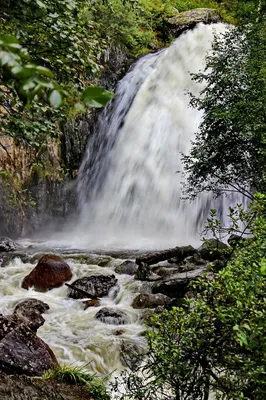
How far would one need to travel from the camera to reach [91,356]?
218 inches

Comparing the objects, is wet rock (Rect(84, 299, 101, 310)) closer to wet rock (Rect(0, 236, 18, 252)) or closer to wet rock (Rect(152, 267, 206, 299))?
wet rock (Rect(152, 267, 206, 299))

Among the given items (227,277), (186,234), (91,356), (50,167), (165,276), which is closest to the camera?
(227,277)

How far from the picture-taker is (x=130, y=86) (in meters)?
18.2

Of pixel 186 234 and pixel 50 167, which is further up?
pixel 50 167

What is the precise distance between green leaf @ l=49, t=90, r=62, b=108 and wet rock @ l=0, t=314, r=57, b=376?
4.34 meters

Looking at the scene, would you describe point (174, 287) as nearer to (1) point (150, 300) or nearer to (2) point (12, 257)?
(1) point (150, 300)

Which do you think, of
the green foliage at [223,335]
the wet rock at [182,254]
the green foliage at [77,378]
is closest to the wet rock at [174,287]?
the wet rock at [182,254]

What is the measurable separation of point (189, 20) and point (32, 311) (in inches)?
728

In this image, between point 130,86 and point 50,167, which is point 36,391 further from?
point 130,86

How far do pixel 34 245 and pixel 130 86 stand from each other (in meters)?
9.40

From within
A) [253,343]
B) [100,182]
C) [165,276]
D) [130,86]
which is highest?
[130,86]

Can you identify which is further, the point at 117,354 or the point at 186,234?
the point at 186,234

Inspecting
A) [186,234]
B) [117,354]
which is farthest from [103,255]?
[117,354]

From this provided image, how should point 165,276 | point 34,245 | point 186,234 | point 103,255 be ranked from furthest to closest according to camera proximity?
point 186,234 → point 34,245 → point 103,255 → point 165,276
